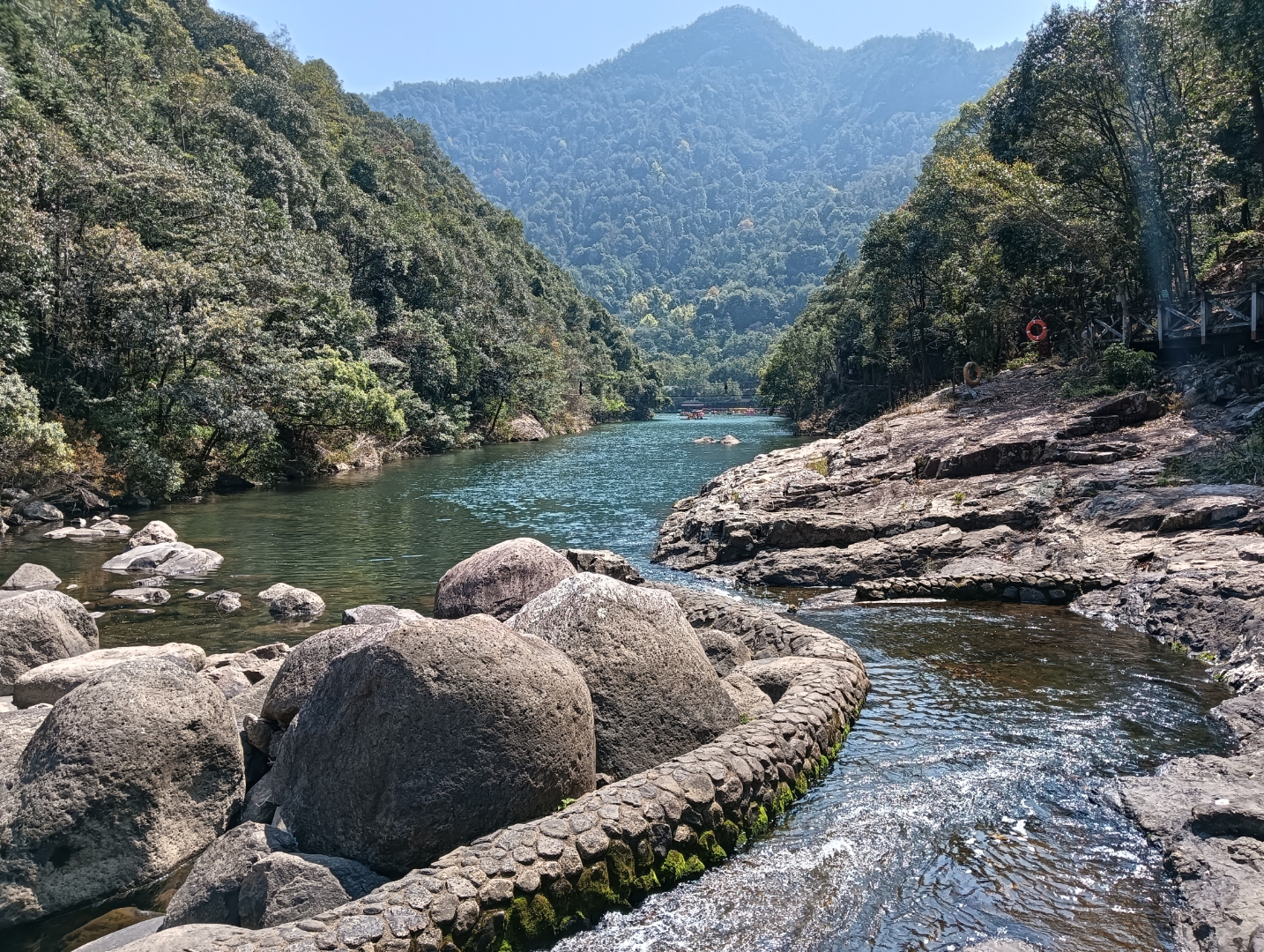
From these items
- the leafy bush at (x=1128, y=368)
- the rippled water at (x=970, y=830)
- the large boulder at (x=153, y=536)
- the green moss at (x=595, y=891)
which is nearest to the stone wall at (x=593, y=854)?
the green moss at (x=595, y=891)

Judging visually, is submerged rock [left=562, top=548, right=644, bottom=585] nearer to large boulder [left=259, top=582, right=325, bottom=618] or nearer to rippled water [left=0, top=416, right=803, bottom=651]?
rippled water [left=0, top=416, right=803, bottom=651]

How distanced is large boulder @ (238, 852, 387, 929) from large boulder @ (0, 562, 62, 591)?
47.7 ft

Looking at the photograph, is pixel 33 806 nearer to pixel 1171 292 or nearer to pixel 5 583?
pixel 5 583

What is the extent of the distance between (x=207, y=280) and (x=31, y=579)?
17170mm

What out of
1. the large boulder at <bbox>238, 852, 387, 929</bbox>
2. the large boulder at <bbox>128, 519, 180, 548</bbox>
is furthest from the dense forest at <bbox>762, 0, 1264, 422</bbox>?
the large boulder at <bbox>128, 519, 180, 548</bbox>

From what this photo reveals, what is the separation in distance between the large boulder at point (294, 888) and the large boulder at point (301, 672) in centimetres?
236

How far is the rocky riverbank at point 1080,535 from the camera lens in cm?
715

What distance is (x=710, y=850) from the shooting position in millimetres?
7250

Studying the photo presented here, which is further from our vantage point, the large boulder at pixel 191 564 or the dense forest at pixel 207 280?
the dense forest at pixel 207 280

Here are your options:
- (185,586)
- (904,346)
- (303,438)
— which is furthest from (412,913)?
(904,346)

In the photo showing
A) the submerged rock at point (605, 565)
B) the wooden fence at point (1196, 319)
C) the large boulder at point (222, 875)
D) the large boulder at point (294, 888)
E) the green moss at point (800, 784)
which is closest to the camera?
the large boulder at point (294, 888)

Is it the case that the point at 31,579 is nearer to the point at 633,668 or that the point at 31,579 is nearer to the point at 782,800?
the point at 633,668

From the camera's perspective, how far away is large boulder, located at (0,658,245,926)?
652 cm

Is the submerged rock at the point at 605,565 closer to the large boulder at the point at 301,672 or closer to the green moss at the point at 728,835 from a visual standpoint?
the large boulder at the point at 301,672
